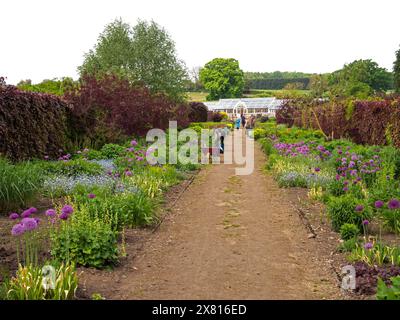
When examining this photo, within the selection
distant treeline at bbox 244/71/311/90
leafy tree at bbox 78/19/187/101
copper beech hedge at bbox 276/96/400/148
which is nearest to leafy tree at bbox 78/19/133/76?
leafy tree at bbox 78/19/187/101

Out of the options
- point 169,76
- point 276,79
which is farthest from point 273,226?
point 276,79

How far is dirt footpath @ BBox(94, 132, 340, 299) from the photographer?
471 centimetres

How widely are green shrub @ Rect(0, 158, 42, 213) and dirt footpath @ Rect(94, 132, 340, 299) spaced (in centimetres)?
230

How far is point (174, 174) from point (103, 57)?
73.6 ft

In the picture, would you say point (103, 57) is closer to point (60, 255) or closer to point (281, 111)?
point (281, 111)

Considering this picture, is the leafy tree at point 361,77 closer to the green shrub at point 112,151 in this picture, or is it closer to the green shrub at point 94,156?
the green shrub at point 112,151

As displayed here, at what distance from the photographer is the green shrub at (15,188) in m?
7.32

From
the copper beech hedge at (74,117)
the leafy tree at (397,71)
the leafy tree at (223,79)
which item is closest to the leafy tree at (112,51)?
the copper beech hedge at (74,117)

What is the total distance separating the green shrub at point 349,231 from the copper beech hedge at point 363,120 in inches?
304

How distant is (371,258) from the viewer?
5.24 metres

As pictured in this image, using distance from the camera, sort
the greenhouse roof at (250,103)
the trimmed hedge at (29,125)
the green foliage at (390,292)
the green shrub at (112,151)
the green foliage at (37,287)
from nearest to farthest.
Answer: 1. the green foliage at (390,292)
2. the green foliage at (37,287)
3. the trimmed hedge at (29,125)
4. the green shrub at (112,151)
5. the greenhouse roof at (250,103)

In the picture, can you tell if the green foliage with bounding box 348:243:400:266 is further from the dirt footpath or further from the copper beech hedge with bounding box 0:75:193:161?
the copper beech hedge with bounding box 0:75:193:161

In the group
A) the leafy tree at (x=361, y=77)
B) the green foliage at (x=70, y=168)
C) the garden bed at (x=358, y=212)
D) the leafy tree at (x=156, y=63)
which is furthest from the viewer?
the leafy tree at (x=361, y=77)

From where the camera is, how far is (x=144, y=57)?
3170 centimetres
